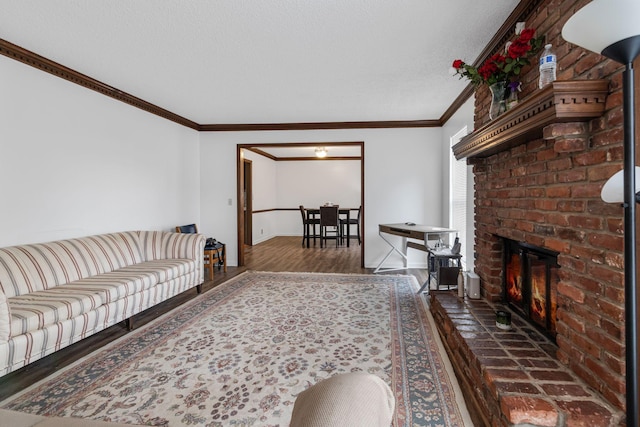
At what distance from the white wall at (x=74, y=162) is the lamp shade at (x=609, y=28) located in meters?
3.65

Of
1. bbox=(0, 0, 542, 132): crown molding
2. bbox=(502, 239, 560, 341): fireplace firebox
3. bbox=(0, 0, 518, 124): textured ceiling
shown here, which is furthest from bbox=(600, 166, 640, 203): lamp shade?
bbox=(0, 0, 518, 124): textured ceiling

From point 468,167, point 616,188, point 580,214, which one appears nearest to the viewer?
point 616,188

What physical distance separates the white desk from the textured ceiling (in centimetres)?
163

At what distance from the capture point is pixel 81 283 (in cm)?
280

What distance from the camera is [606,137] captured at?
1.32 metres

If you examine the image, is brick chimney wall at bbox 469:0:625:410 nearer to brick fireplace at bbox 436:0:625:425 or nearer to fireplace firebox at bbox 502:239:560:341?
brick fireplace at bbox 436:0:625:425

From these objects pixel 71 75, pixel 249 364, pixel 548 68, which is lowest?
pixel 249 364

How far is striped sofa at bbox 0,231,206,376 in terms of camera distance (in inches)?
81.1

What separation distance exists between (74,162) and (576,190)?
4033 mm

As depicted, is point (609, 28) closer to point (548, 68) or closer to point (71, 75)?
point (548, 68)

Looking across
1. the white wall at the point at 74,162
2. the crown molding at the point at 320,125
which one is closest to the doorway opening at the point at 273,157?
the crown molding at the point at 320,125

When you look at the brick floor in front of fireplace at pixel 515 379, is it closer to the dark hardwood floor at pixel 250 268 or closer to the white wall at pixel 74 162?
the dark hardwood floor at pixel 250 268

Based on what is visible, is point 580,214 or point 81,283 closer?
point 580,214

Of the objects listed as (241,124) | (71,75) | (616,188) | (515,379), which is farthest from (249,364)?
(241,124)
